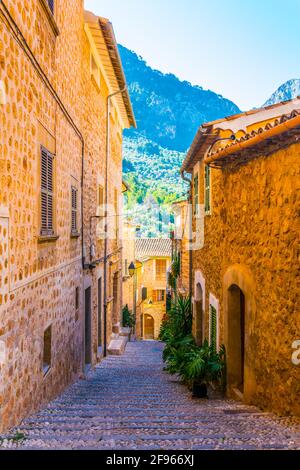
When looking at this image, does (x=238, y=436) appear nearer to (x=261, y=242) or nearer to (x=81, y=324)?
(x=261, y=242)

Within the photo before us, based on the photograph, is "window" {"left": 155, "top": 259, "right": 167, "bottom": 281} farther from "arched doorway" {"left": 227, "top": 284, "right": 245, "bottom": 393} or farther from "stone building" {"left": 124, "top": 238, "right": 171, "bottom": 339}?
"arched doorway" {"left": 227, "top": 284, "right": 245, "bottom": 393}

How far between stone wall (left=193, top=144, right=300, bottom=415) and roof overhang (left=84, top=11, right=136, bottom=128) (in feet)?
15.9

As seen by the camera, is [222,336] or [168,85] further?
[168,85]

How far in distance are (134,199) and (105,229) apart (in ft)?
143

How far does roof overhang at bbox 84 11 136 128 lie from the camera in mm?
10219

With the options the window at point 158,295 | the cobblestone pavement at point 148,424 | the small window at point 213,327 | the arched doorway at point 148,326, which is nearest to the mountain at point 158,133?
the window at point 158,295

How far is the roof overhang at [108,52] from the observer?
10.2 meters

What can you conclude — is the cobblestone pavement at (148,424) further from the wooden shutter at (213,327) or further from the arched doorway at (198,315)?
the arched doorway at (198,315)

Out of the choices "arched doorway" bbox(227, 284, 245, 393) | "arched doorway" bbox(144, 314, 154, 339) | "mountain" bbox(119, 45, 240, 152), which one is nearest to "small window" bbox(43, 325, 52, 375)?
"arched doorway" bbox(227, 284, 245, 393)

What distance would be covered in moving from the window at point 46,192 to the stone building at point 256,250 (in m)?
2.61

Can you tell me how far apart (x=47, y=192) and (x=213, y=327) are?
4.60 metres

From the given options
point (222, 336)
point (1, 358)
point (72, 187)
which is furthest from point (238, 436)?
point (72, 187)

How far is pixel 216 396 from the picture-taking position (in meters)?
7.79

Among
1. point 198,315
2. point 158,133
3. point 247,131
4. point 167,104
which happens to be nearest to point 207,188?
point 247,131
